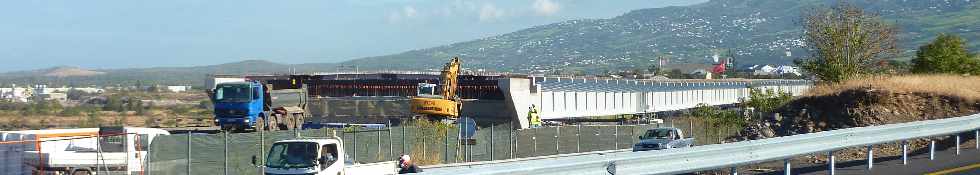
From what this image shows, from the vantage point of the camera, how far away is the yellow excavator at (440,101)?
62281 millimetres

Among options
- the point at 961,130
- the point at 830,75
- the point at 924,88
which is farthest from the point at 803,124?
the point at 830,75

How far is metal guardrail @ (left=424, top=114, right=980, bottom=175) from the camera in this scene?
13.5 metres

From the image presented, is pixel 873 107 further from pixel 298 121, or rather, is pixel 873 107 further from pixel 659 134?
pixel 298 121

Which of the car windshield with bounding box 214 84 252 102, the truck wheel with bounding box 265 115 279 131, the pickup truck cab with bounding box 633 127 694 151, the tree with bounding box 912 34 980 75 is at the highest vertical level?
the tree with bounding box 912 34 980 75

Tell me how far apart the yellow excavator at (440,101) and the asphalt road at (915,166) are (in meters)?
39.9

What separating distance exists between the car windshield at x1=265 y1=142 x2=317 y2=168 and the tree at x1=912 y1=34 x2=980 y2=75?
162 ft

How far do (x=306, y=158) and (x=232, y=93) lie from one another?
2452cm

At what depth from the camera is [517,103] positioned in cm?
7212

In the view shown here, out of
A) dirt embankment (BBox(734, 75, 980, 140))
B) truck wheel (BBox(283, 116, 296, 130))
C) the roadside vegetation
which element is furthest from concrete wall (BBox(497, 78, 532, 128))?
dirt embankment (BBox(734, 75, 980, 140))

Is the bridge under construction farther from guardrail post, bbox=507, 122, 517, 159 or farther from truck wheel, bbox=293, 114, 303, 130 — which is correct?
guardrail post, bbox=507, 122, 517, 159

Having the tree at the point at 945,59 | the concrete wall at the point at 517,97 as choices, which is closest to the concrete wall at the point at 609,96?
the concrete wall at the point at 517,97

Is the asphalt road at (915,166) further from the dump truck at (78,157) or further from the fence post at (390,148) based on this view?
the fence post at (390,148)

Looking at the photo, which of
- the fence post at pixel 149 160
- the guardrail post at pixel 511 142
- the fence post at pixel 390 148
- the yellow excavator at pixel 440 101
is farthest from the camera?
the yellow excavator at pixel 440 101

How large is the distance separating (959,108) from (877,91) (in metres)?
2.21
